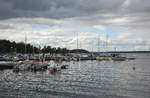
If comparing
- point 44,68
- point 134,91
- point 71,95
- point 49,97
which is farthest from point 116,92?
point 44,68

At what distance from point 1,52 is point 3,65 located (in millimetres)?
84686

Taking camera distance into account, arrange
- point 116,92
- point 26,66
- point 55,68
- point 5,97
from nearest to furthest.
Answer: point 5,97, point 116,92, point 55,68, point 26,66

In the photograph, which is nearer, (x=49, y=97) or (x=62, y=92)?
(x=49, y=97)

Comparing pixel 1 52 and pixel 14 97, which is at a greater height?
pixel 1 52

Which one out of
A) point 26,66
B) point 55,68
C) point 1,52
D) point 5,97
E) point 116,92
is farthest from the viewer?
point 1,52

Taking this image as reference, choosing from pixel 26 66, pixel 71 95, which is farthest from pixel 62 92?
pixel 26 66

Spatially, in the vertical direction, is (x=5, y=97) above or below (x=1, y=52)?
below

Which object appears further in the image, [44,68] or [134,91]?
[44,68]

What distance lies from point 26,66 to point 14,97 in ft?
157

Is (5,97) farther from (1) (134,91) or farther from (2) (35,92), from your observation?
(1) (134,91)

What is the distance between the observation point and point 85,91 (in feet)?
128

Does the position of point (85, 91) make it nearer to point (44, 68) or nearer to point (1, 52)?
point (44, 68)

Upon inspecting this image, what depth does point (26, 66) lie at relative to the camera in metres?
80.8

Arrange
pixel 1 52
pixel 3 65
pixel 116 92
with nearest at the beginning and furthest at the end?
pixel 116 92, pixel 3 65, pixel 1 52
